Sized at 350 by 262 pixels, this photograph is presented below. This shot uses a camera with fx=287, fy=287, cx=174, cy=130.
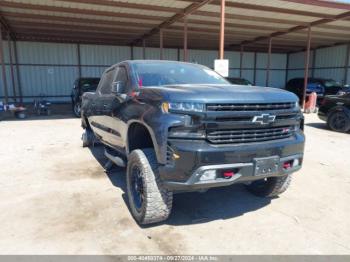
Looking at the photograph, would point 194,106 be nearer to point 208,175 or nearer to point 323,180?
point 208,175

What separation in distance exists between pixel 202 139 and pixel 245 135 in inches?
18.4

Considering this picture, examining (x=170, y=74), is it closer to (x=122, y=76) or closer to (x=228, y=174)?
(x=122, y=76)

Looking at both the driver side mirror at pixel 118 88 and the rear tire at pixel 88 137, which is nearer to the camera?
the driver side mirror at pixel 118 88

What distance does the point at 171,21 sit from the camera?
514 inches

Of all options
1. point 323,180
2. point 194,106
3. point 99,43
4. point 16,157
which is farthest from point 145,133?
point 99,43

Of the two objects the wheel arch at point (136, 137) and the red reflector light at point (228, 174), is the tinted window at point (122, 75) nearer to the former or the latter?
the wheel arch at point (136, 137)

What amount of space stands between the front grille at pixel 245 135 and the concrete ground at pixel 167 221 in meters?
1.00

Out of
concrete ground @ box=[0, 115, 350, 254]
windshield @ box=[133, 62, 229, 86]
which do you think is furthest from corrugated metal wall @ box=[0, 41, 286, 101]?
concrete ground @ box=[0, 115, 350, 254]

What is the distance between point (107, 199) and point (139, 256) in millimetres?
1421

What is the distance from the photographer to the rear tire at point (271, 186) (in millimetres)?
3728

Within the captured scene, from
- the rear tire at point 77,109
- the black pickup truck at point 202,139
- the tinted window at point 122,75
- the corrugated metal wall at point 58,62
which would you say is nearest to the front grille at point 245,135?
the black pickup truck at point 202,139

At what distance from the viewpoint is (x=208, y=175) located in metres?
2.65

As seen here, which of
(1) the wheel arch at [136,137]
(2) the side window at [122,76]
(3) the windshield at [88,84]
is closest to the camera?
(1) the wheel arch at [136,137]

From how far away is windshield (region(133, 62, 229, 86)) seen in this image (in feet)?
12.4
